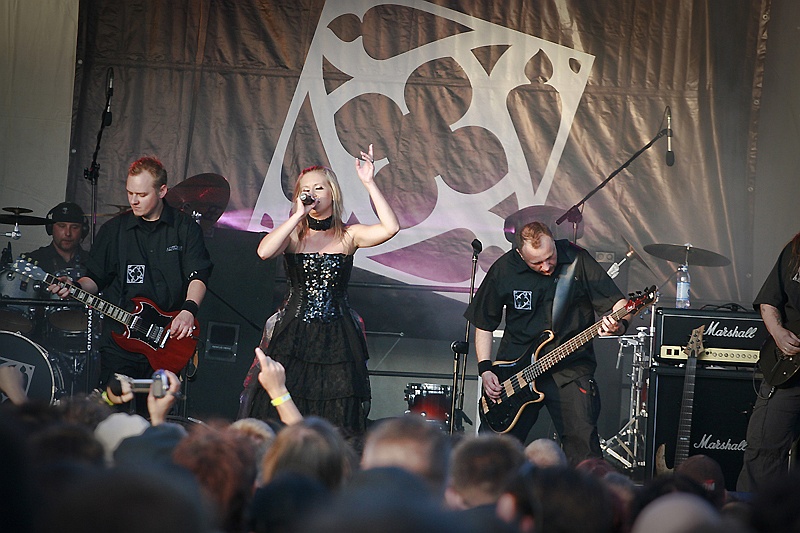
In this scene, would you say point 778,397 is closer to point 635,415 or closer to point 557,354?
point 557,354

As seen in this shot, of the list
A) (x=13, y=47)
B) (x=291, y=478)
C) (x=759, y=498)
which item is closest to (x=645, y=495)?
(x=759, y=498)

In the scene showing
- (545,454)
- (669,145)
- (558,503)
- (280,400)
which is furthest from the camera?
(669,145)

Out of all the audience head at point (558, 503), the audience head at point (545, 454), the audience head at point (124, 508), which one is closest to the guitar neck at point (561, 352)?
the audience head at point (545, 454)

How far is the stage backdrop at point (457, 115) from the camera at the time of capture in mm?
8258

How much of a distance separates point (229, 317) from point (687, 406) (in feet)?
11.3

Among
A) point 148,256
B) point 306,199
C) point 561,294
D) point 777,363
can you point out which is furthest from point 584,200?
point 148,256

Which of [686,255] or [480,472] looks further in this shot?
[686,255]

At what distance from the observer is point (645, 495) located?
9.03ft

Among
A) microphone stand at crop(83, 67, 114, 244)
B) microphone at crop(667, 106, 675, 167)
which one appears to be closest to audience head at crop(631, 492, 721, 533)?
microphone stand at crop(83, 67, 114, 244)

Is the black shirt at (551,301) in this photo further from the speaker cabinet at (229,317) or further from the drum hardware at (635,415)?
the speaker cabinet at (229,317)

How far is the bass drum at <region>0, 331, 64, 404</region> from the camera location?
711 cm

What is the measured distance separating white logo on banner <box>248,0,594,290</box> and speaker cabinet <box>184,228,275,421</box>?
1056mm

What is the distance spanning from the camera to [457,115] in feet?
27.5

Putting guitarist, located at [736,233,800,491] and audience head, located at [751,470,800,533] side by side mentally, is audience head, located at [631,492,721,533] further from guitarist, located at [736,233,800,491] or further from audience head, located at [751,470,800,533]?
guitarist, located at [736,233,800,491]
